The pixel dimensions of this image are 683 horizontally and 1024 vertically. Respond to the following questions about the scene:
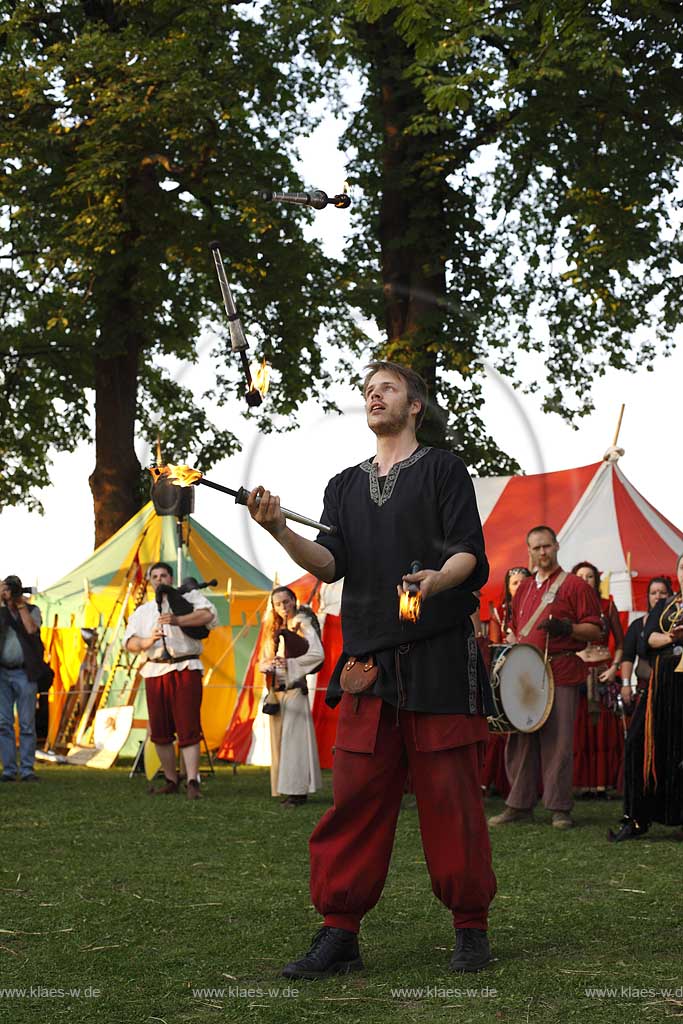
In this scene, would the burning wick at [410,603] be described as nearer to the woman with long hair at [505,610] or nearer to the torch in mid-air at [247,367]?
the torch in mid-air at [247,367]

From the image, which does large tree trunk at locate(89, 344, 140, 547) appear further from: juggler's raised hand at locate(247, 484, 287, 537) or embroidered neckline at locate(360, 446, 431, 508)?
juggler's raised hand at locate(247, 484, 287, 537)

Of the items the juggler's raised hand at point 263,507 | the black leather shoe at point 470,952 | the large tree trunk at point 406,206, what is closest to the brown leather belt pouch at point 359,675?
the juggler's raised hand at point 263,507

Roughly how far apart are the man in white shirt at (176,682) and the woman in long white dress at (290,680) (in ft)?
1.93

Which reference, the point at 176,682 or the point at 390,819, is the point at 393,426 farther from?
the point at 176,682

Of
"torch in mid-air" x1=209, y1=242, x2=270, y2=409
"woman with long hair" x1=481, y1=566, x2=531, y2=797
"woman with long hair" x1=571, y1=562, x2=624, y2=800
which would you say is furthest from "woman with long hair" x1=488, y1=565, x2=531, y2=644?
"torch in mid-air" x1=209, y1=242, x2=270, y2=409

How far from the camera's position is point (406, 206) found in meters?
17.3

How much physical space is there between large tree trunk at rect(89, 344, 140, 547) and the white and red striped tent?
6.75 metres

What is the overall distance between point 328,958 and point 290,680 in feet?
24.6

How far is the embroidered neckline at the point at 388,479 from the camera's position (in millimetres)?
4949

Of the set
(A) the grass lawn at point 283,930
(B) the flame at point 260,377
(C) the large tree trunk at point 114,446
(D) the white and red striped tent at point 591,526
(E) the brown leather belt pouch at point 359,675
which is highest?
(C) the large tree trunk at point 114,446

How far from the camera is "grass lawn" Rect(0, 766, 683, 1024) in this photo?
4.35m

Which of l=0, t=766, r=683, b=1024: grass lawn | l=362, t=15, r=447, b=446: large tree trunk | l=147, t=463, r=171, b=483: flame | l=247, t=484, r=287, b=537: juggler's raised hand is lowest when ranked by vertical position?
l=0, t=766, r=683, b=1024: grass lawn

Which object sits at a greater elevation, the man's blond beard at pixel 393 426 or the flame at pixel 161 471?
the man's blond beard at pixel 393 426

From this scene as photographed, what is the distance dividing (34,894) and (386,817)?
250cm
